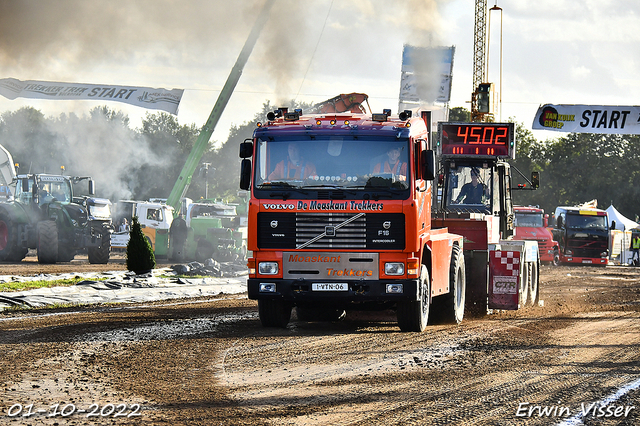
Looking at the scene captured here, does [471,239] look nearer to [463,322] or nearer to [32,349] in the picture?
[463,322]

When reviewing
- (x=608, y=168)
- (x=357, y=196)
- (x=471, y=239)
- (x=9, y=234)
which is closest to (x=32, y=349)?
(x=357, y=196)

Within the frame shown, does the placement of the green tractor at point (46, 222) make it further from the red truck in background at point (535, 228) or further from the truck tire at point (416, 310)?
the red truck in background at point (535, 228)

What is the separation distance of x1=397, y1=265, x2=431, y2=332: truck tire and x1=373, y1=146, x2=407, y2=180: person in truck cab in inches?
57.6

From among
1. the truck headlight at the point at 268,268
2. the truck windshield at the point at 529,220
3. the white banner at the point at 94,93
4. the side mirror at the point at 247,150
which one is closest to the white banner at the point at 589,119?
the truck windshield at the point at 529,220

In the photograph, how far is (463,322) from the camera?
1384 cm

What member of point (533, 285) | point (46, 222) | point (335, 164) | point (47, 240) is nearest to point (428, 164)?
point (335, 164)

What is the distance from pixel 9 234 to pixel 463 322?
64.2 ft

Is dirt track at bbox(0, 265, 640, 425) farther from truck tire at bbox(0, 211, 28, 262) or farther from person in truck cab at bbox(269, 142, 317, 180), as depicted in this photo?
truck tire at bbox(0, 211, 28, 262)

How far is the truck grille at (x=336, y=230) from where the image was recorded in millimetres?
10945

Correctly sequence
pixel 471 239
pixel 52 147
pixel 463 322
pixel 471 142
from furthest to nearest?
pixel 52 147 < pixel 471 142 < pixel 471 239 < pixel 463 322

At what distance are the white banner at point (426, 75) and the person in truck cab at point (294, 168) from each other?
82.0 feet

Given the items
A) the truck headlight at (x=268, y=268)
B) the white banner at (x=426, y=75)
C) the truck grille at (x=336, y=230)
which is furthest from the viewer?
the white banner at (x=426, y=75)
